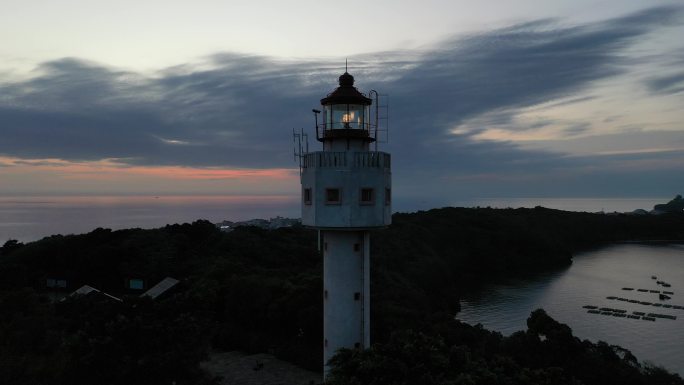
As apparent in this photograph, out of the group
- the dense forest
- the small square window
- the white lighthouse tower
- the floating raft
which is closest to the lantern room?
the white lighthouse tower

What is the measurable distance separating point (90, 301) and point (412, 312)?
1610 centimetres

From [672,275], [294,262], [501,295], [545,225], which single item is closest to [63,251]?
[294,262]

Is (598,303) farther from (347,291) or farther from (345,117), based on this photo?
(345,117)

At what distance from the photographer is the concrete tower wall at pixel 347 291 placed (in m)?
15.1

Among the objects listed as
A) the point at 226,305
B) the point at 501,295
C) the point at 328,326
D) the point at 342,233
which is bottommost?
the point at 501,295

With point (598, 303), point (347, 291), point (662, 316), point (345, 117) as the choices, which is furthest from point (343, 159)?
point (598, 303)

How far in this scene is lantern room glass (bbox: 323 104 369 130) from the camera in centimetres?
1527

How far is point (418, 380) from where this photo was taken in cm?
1095

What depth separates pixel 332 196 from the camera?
1477 centimetres

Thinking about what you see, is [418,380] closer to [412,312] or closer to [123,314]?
[123,314]

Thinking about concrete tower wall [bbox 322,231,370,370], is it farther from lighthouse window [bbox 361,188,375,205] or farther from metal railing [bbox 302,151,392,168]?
metal railing [bbox 302,151,392,168]

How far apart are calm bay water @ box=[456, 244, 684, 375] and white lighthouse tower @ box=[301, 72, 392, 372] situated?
101 feet

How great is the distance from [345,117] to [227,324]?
1707cm

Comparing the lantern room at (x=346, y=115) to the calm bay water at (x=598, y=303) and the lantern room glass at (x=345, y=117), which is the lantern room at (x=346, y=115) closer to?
the lantern room glass at (x=345, y=117)
